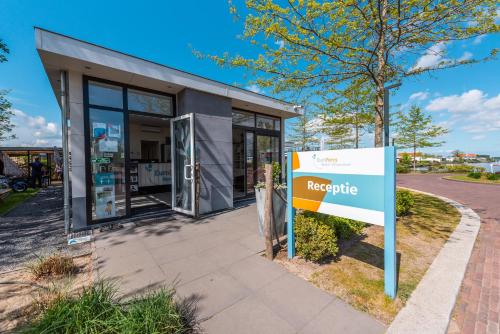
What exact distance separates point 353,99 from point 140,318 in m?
6.36

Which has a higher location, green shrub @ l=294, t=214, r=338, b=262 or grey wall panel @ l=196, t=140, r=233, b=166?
grey wall panel @ l=196, t=140, r=233, b=166

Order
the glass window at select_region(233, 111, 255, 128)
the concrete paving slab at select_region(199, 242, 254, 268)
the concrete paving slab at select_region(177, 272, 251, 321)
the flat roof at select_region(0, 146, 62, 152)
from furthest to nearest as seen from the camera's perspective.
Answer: the flat roof at select_region(0, 146, 62, 152) → the glass window at select_region(233, 111, 255, 128) → the concrete paving slab at select_region(199, 242, 254, 268) → the concrete paving slab at select_region(177, 272, 251, 321)

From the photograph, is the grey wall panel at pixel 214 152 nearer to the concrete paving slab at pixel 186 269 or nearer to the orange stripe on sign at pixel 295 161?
the concrete paving slab at pixel 186 269

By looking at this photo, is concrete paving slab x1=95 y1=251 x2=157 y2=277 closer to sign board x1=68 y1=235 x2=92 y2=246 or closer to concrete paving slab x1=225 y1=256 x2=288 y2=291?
sign board x1=68 y1=235 x2=92 y2=246

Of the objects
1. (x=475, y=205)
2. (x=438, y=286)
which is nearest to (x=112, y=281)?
(x=438, y=286)

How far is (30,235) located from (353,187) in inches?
233

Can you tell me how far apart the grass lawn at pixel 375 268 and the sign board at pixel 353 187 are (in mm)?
228

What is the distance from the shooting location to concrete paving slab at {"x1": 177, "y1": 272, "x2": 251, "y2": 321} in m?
2.07

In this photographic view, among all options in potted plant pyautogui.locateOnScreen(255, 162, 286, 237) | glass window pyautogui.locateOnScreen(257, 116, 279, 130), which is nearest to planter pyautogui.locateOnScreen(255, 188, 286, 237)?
potted plant pyautogui.locateOnScreen(255, 162, 286, 237)

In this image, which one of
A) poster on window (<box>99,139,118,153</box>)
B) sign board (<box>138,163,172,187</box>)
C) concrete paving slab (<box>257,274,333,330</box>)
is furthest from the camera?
sign board (<box>138,163,172,187</box>)

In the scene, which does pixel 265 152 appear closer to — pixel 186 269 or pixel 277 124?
pixel 277 124

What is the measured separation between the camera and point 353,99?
5691 millimetres

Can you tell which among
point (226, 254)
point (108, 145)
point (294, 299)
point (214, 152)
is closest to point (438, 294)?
point (294, 299)

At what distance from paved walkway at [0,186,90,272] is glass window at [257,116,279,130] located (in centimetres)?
630
